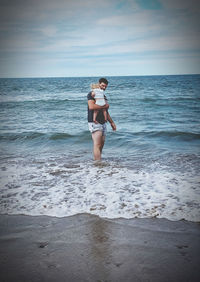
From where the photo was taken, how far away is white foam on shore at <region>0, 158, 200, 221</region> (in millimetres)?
3443

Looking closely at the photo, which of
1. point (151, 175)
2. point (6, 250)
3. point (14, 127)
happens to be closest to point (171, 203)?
point (151, 175)

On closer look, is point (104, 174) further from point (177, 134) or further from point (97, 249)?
point (177, 134)

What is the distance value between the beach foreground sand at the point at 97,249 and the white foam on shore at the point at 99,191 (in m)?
0.27

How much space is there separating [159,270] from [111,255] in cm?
53

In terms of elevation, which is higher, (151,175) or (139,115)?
(139,115)

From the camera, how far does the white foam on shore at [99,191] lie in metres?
3.44

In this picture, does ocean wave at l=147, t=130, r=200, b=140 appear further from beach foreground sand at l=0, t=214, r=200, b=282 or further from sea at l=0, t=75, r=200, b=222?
beach foreground sand at l=0, t=214, r=200, b=282

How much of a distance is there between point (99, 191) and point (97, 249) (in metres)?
1.70

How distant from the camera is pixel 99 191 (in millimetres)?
4164

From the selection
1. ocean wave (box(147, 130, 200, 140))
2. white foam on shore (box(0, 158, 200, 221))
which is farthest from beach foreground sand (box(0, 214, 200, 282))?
ocean wave (box(147, 130, 200, 140))

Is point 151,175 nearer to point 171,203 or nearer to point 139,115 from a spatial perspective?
point 171,203

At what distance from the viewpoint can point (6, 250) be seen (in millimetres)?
2506

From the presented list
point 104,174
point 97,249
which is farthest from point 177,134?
point 97,249

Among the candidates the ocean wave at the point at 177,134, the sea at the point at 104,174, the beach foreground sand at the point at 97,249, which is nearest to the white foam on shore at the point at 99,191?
the sea at the point at 104,174
